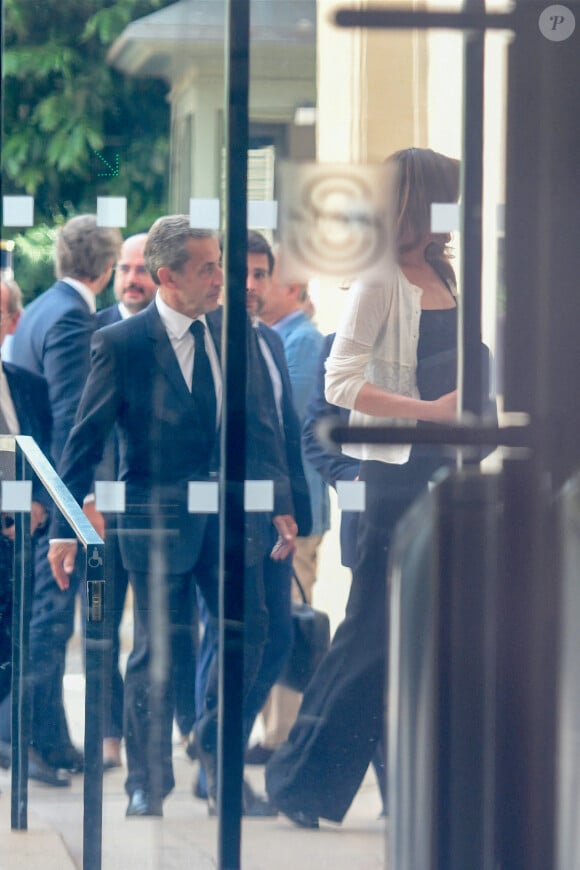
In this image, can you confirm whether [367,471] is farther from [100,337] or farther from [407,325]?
[100,337]

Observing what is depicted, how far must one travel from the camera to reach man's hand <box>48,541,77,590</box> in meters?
2.54

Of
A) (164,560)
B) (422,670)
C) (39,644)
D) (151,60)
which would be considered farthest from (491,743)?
(151,60)

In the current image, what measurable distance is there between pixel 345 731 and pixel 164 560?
0.44 m

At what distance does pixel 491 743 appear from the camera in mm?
2506

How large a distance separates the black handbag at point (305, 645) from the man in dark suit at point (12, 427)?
0.43 meters

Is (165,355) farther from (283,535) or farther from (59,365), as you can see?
(283,535)

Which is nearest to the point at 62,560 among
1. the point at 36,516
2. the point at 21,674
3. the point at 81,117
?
the point at 36,516

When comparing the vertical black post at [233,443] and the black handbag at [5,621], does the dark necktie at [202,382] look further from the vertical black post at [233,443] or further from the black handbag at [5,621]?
the black handbag at [5,621]

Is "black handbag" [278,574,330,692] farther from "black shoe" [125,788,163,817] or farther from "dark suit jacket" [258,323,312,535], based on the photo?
"black shoe" [125,788,163,817]

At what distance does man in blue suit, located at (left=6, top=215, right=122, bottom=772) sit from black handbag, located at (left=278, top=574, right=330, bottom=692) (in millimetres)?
389

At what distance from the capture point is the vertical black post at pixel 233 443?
2457 millimetres

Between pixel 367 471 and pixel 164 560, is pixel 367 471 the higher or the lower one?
the higher one

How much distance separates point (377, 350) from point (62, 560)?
2.16 ft

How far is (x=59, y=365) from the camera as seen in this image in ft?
8.23
